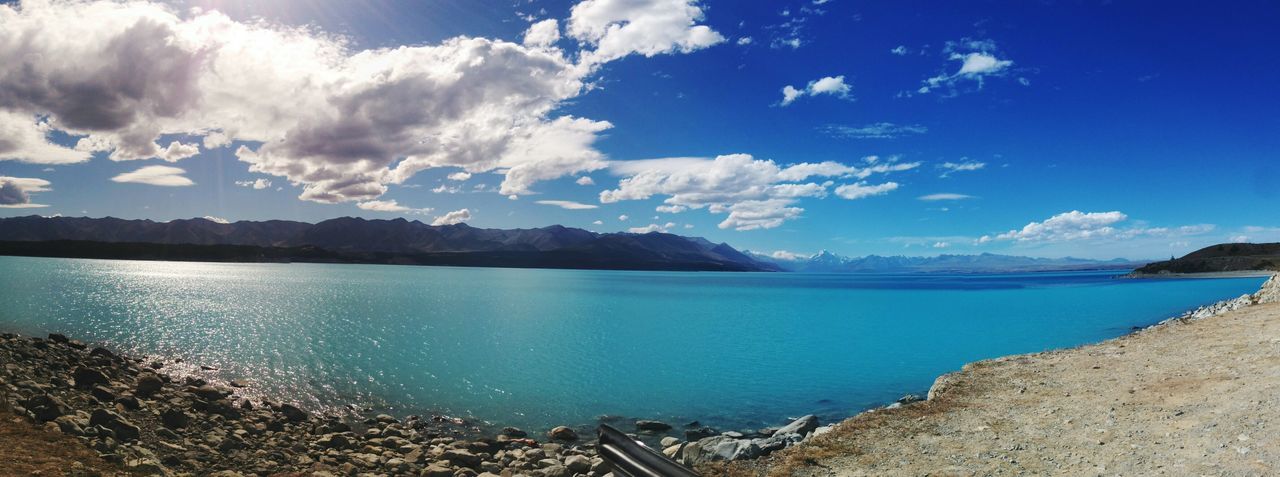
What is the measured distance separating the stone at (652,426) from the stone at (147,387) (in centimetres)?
1633

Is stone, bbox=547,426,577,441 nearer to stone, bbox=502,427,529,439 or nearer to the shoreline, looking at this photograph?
the shoreline

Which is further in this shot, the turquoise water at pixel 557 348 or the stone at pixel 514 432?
the turquoise water at pixel 557 348

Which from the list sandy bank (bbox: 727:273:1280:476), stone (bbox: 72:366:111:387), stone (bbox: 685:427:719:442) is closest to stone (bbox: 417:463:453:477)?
sandy bank (bbox: 727:273:1280:476)

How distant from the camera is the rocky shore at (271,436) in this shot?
1301 cm

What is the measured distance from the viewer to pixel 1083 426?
523 inches

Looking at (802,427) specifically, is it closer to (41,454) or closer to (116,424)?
(41,454)

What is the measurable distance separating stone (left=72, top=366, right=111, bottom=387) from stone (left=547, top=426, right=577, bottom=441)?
15003 mm

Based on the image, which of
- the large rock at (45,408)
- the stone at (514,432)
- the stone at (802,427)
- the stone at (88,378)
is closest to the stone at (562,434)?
the stone at (514,432)

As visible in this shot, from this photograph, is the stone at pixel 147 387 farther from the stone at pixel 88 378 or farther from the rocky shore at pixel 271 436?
the stone at pixel 88 378

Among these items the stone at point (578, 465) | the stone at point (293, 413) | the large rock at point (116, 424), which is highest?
the large rock at point (116, 424)

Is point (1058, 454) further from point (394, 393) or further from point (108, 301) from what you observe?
point (108, 301)

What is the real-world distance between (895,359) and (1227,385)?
19602 mm

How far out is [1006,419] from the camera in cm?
1461

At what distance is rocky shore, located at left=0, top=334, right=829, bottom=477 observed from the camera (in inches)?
512
